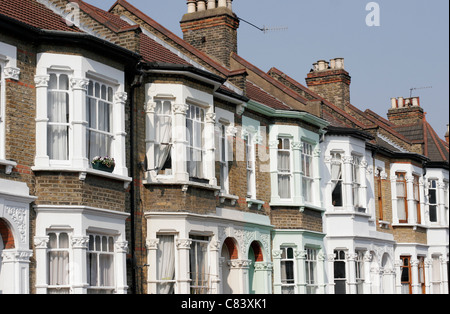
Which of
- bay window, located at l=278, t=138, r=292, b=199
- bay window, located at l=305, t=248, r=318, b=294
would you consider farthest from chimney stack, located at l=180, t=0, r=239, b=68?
bay window, located at l=305, t=248, r=318, b=294

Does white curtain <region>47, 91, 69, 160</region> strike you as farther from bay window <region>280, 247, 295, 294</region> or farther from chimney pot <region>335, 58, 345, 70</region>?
chimney pot <region>335, 58, 345, 70</region>

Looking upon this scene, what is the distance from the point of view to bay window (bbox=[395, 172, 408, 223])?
112 feet

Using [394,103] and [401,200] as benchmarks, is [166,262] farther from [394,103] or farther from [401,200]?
[394,103]

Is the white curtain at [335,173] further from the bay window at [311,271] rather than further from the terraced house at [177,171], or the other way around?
the bay window at [311,271]

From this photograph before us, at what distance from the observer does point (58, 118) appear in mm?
18234

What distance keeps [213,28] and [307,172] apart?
5.74 meters

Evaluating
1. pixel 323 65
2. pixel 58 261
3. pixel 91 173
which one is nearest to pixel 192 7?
pixel 323 65

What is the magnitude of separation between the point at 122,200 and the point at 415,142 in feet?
63.6

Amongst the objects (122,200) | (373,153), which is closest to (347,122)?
(373,153)

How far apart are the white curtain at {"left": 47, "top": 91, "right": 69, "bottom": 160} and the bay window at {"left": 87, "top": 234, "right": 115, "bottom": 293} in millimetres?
1946

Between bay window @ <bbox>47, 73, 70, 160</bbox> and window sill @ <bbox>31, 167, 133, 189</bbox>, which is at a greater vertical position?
bay window @ <bbox>47, 73, 70, 160</bbox>

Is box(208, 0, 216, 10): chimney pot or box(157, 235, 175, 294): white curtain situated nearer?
box(157, 235, 175, 294): white curtain

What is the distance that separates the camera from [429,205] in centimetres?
3628

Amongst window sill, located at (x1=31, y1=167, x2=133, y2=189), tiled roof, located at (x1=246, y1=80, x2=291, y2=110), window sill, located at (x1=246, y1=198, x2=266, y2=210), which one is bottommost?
window sill, located at (x1=246, y1=198, x2=266, y2=210)
